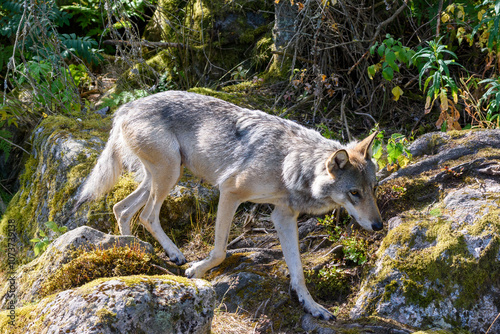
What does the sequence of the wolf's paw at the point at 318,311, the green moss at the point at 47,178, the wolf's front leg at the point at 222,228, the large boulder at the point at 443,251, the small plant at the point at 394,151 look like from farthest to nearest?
the green moss at the point at 47,178 → the small plant at the point at 394,151 → the wolf's front leg at the point at 222,228 → the wolf's paw at the point at 318,311 → the large boulder at the point at 443,251

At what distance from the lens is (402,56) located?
5836 millimetres

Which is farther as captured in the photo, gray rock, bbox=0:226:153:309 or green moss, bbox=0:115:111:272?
green moss, bbox=0:115:111:272

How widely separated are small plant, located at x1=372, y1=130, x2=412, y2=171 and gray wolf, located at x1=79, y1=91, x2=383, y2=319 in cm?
50

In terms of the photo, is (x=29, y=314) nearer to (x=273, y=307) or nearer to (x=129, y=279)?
(x=129, y=279)

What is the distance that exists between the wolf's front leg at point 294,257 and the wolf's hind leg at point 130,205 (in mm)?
1770

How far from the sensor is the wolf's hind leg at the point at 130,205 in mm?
5672

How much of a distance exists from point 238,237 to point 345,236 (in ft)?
5.11

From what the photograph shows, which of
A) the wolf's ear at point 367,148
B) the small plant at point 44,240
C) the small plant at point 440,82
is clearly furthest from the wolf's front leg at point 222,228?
the small plant at point 440,82

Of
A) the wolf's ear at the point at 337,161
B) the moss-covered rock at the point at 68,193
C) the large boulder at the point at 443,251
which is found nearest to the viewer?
the large boulder at the point at 443,251

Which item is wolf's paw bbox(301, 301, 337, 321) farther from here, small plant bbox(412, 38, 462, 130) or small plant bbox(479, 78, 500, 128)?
small plant bbox(479, 78, 500, 128)

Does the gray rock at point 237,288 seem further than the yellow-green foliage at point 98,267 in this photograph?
Yes

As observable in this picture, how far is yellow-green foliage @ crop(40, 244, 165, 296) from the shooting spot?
4.36 metres

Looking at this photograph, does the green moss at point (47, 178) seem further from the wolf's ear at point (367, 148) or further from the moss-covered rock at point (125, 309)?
the wolf's ear at point (367, 148)

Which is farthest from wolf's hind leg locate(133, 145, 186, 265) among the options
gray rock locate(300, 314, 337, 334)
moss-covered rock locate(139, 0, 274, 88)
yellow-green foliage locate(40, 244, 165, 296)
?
moss-covered rock locate(139, 0, 274, 88)
